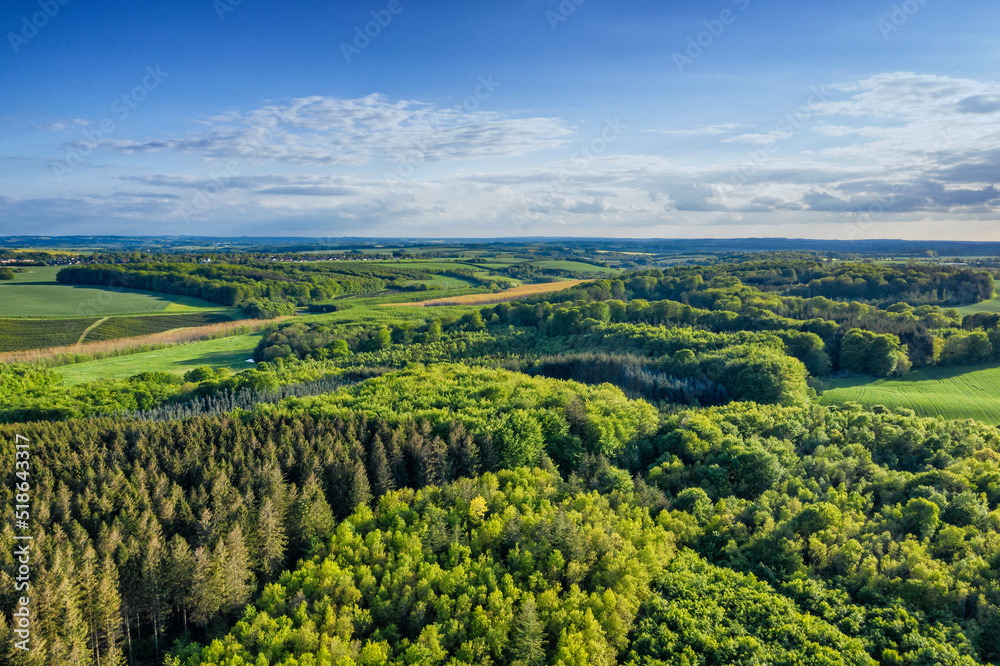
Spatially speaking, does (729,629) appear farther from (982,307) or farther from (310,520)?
(982,307)

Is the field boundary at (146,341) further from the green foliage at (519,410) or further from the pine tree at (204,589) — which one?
the pine tree at (204,589)

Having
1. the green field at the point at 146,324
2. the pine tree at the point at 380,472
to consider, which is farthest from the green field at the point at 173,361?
the pine tree at the point at 380,472

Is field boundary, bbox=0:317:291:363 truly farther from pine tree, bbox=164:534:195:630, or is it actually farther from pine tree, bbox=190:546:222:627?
pine tree, bbox=190:546:222:627

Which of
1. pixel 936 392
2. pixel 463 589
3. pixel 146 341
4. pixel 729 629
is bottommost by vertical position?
pixel 729 629

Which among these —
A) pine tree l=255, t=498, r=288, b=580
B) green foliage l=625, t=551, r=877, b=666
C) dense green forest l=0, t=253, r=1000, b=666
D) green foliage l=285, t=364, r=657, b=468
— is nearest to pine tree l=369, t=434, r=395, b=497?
dense green forest l=0, t=253, r=1000, b=666

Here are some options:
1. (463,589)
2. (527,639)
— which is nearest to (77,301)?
(463,589)

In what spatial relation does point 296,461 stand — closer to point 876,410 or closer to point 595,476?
point 595,476
